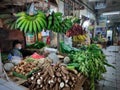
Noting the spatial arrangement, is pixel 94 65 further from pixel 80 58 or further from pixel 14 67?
pixel 14 67

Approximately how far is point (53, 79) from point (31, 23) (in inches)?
31.7

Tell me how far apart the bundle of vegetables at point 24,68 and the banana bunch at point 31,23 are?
20.3 inches

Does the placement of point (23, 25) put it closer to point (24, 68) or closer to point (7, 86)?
point (24, 68)

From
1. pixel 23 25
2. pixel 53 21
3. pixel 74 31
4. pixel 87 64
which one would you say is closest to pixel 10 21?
pixel 23 25

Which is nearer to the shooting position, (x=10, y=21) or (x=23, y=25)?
(x=23, y=25)

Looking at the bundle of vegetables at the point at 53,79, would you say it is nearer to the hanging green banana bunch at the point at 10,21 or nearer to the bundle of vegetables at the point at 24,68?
the bundle of vegetables at the point at 24,68

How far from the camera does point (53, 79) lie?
2.05 m

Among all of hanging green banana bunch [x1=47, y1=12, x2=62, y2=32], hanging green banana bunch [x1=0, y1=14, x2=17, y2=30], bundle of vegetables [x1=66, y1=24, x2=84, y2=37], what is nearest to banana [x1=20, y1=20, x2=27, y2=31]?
hanging green banana bunch [x1=0, y1=14, x2=17, y2=30]

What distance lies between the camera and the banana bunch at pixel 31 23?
2115mm

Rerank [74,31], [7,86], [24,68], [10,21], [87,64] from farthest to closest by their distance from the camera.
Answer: [74,31]
[87,64]
[10,21]
[24,68]
[7,86]

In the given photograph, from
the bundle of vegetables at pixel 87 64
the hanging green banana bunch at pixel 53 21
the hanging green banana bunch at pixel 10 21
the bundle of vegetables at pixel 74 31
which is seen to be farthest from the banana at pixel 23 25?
the bundle of vegetables at pixel 74 31

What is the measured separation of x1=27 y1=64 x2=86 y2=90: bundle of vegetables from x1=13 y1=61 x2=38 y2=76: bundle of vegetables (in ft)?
0.43

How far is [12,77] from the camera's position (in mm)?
2133

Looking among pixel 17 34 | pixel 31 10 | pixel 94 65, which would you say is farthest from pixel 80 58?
pixel 17 34
